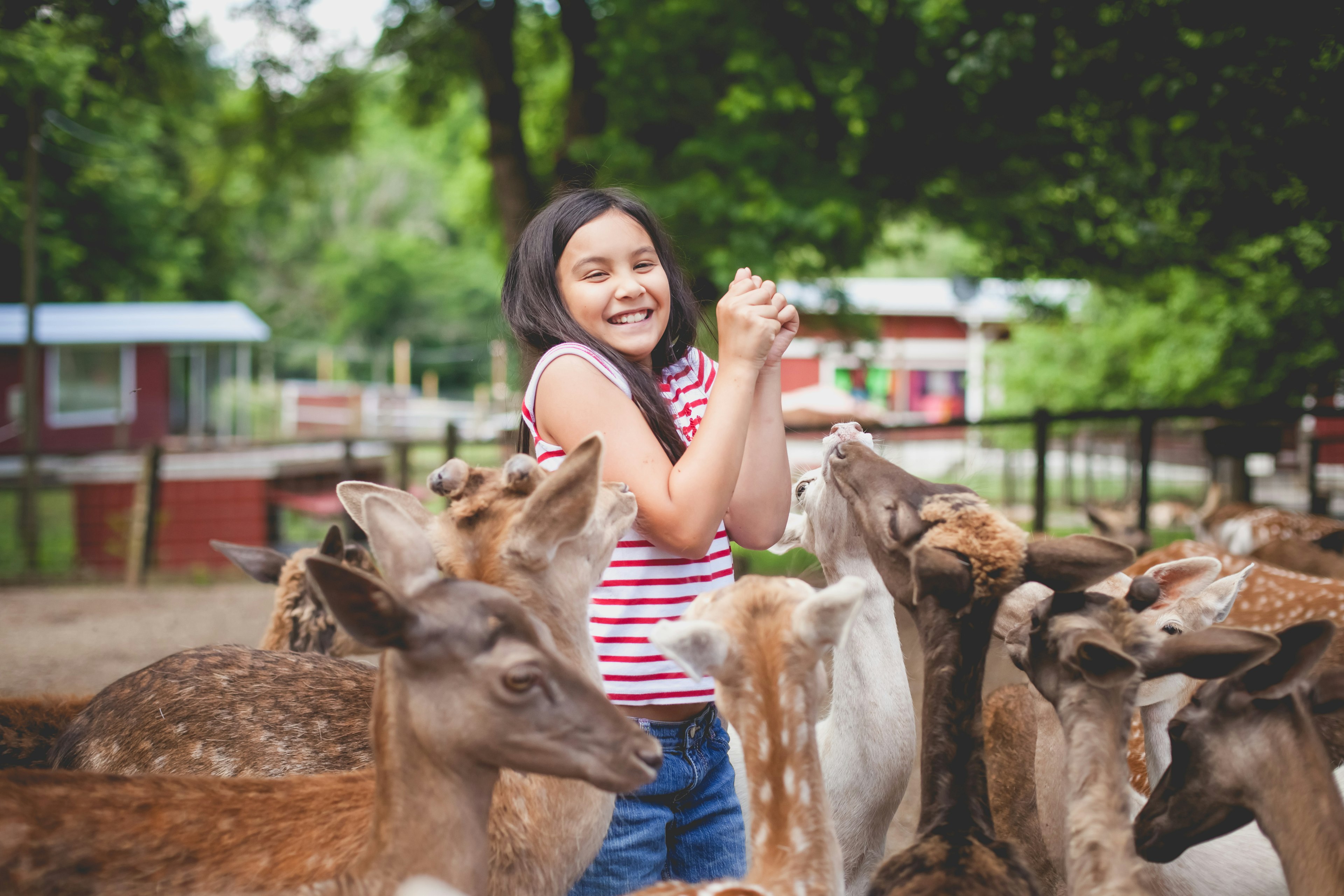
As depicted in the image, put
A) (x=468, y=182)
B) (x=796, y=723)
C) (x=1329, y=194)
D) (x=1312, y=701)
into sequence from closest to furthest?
(x=796, y=723), (x=1312, y=701), (x=1329, y=194), (x=468, y=182)

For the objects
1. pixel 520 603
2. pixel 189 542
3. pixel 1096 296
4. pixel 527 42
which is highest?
pixel 527 42

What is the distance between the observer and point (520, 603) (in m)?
1.73

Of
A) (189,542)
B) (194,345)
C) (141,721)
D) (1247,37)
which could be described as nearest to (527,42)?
(189,542)

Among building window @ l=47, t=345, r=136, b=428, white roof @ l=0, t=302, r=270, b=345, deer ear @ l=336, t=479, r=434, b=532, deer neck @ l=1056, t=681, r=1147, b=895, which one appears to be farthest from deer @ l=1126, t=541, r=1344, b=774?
building window @ l=47, t=345, r=136, b=428

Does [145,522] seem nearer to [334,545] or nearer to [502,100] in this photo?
[502,100]

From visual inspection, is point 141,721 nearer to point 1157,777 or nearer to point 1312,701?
point 1157,777

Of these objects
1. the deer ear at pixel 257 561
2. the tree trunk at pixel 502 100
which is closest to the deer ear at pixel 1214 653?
the deer ear at pixel 257 561

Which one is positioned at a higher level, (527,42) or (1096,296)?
(527,42)

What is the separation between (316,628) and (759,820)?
2417 mm

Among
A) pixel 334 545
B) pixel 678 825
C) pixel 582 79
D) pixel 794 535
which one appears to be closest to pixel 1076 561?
pixel 794 535

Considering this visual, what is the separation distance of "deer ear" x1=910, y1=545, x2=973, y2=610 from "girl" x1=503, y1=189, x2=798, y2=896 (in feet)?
1.29

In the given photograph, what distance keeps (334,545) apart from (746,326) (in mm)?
2243

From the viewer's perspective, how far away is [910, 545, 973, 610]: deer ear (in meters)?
1.77

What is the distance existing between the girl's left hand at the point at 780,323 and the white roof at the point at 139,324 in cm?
1836
